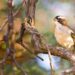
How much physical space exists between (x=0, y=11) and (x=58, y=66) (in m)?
0.59

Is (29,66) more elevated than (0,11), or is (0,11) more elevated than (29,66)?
(0,11)

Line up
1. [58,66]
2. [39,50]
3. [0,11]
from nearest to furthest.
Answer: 1. [39,50]
2. [58,66]
3. [0,11]

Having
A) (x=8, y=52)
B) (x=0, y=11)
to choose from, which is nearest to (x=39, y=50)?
(x=8, y=52)

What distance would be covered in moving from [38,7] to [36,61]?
44 cm

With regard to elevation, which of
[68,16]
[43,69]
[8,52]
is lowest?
[43,69]

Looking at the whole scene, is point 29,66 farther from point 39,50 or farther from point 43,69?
point 39,50

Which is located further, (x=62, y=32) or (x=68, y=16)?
(x=68, y=16)

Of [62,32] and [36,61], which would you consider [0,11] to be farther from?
[62,32]

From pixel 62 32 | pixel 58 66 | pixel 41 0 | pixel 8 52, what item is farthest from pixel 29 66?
pixel 8 52

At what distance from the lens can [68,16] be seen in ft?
5.38

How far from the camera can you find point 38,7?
5.52 ft

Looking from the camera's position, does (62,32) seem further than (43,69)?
No

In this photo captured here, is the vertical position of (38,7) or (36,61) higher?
(38,7)

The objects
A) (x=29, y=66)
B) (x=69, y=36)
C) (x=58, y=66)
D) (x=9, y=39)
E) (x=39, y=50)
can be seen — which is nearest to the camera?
(x=9, y=39)
